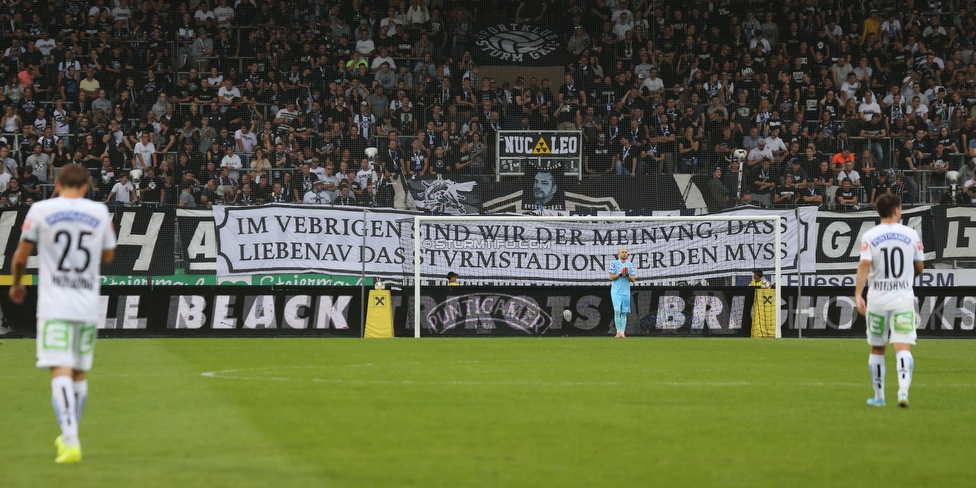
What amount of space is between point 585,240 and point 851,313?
20.1ft

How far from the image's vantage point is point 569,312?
25.7 m

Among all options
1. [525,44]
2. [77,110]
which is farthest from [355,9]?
[77,110]

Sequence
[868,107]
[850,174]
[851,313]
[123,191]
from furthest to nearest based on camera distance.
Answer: [868,107], [850,174], [123,191], [851,313]

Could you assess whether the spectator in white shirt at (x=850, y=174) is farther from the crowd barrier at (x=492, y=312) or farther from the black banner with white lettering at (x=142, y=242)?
the black banner with white lettering at (x=142, y=242)

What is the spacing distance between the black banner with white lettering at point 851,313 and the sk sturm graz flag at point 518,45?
11606mm

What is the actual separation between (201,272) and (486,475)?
20040 mm

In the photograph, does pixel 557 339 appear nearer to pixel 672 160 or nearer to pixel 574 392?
pixel 672 160

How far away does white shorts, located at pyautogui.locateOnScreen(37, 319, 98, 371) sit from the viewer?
815 cm

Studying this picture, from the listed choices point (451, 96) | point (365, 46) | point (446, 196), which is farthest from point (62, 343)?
point (365, 46)

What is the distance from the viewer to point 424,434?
960cm

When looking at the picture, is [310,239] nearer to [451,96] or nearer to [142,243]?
[142,243]

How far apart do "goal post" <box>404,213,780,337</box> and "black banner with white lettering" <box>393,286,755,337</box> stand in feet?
4.20

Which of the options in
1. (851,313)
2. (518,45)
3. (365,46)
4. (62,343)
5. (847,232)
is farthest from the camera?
(518,45)

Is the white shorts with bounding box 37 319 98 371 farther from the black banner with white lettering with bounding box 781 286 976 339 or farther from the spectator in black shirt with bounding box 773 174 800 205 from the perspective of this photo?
the spectator in black shirt with bounding box 773 174 800 205
